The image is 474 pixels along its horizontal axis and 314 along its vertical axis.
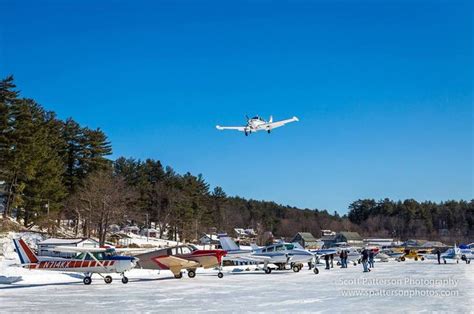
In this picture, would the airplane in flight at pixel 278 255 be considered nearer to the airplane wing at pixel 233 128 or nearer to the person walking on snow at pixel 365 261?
the person walking on snow at pixel 365 261

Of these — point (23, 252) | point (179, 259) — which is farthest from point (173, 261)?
point (23, 252)

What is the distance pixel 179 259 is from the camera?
91.5 ft

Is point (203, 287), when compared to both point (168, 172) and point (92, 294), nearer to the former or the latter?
point (92, 294)

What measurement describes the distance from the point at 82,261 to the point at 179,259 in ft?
19.2

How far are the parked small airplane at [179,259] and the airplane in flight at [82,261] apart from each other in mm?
2686

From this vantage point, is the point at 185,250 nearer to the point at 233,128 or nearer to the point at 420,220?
the point at 233,128

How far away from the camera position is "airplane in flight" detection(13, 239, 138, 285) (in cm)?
2347

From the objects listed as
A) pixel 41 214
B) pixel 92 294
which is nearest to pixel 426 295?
pixel 92 294

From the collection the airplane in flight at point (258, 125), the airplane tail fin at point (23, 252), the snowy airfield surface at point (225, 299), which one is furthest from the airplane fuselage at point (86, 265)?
the airplane in flight at point (258, 125)

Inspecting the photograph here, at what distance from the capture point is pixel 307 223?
173750 millimetres

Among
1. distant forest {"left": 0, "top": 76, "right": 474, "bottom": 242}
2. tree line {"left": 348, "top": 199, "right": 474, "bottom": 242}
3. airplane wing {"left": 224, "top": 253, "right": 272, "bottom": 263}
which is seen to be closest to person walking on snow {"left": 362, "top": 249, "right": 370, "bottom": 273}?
airplane wing {"left": 224, "top": 253, "right": 272, "bottom": 263}

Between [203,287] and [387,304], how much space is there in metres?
9.45

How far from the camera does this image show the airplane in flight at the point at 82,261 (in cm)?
2347

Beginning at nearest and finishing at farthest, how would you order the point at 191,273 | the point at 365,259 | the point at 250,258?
the point at 191,273 → the point at 250,258 → the point at 365,259
